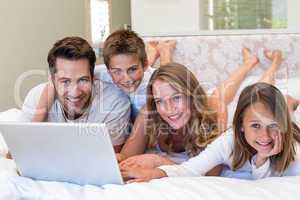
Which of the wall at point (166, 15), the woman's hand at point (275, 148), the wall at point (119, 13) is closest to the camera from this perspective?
the woman's hand at point (275, 148)

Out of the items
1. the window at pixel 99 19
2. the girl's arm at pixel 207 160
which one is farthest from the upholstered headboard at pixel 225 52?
the window at pixel 99 19

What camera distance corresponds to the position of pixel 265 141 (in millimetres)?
1115

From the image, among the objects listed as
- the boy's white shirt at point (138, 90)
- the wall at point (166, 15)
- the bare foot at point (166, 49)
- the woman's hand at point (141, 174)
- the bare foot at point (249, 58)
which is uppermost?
the wall at point (166, 15)

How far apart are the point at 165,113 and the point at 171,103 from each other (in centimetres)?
4

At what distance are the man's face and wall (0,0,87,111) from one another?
71 centimetres

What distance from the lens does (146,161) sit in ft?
4.06

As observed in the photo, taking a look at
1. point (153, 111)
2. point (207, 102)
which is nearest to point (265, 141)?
point (207, 102)

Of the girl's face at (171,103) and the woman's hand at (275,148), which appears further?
the girl's face at (171,103)

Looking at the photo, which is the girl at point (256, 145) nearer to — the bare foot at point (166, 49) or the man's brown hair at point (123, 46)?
the man's brown hair at point (123, 46)

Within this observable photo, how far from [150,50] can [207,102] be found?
496mm

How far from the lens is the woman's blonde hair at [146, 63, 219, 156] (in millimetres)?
1243

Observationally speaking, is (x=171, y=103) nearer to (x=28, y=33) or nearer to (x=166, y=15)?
(x=166, y=15)

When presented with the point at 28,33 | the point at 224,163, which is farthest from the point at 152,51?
the point at 28,33

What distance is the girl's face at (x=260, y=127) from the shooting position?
1.11m
